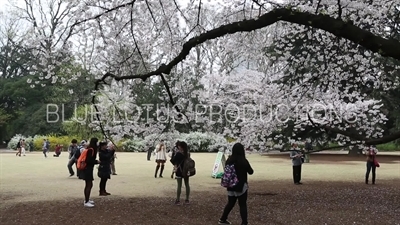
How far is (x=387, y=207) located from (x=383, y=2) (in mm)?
4105

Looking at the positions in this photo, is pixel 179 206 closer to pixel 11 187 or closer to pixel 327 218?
pixel 327 218

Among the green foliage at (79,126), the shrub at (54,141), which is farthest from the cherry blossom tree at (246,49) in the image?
the shrub at (54,141)

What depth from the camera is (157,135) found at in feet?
38.7

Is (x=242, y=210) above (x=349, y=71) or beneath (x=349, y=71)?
beneath

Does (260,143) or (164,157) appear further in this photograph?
(164,157)

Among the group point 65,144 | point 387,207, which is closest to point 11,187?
point 387,207

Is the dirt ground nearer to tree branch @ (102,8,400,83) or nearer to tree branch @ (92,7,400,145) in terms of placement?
tree branch @ (92,7,400,145)

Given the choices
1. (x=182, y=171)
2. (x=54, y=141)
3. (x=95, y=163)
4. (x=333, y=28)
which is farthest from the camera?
(x=54, y=141)

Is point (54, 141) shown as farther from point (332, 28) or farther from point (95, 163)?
point (332, 28)

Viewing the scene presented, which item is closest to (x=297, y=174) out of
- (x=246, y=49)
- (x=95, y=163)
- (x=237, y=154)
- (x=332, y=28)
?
(x=246, y=49)

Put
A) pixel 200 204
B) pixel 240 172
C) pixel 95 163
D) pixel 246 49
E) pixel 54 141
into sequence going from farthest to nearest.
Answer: pixel 54 141, pixel 246 49, pixel 200 204, pixel 95 163, pixel 240 172

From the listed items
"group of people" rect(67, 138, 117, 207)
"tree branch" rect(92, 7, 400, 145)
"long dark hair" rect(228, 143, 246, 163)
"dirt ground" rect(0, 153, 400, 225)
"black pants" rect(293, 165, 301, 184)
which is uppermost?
"tree branch" rect(92, 7, 400, 145)

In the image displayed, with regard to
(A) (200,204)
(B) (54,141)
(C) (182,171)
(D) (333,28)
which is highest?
(D) (333,28)

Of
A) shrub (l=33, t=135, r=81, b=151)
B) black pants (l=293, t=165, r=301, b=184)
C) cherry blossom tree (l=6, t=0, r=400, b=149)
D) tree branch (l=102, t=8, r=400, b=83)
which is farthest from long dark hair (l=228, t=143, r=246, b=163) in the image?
shrub (l=33, t=135, r=81, b=151)
